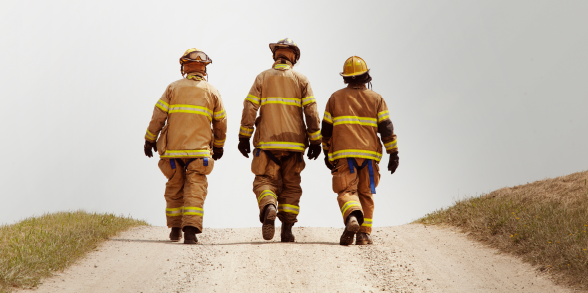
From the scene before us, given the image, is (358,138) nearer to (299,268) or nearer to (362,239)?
(362,239)

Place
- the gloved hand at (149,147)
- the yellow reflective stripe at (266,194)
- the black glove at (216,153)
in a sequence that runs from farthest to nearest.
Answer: the black glove at (216,153), the gloved hand at (149,147), the yellow reflective stripe at (266,194)

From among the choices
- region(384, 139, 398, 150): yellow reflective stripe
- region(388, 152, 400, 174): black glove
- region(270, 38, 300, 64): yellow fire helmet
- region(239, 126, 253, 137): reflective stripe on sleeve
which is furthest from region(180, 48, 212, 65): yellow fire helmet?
region(388, 152, 400, 174): black glove

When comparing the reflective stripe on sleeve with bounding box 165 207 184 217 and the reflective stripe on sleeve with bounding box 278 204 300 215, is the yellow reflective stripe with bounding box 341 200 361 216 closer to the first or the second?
the reflective stripe on sleeve with bounding box 278 204 300 215

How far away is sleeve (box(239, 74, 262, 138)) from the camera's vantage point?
26.4 ft

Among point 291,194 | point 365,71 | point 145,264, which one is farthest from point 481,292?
point 145,264

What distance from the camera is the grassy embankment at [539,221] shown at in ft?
20.7

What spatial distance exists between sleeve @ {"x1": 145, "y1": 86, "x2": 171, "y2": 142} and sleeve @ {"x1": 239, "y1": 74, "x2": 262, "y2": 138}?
130cm

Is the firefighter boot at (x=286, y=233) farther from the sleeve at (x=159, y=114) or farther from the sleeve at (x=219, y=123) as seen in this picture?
the sleeve at (x=159, y=114)

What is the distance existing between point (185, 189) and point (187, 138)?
32.1 inches

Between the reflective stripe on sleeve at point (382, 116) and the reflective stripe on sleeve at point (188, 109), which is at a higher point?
the reflective stripe on sleeve at point (188, 109)

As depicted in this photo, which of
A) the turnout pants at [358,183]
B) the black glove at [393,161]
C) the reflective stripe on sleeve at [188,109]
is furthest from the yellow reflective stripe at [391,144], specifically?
the reflective stripe on sleeve at [188,109]

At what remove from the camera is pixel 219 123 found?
27.9ft

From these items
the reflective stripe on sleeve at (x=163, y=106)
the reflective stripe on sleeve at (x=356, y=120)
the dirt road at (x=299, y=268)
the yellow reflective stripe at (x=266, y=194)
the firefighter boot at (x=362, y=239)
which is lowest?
the dirt road at (x=299, y=268)

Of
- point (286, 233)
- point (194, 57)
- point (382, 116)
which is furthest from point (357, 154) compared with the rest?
point (194, 57)
